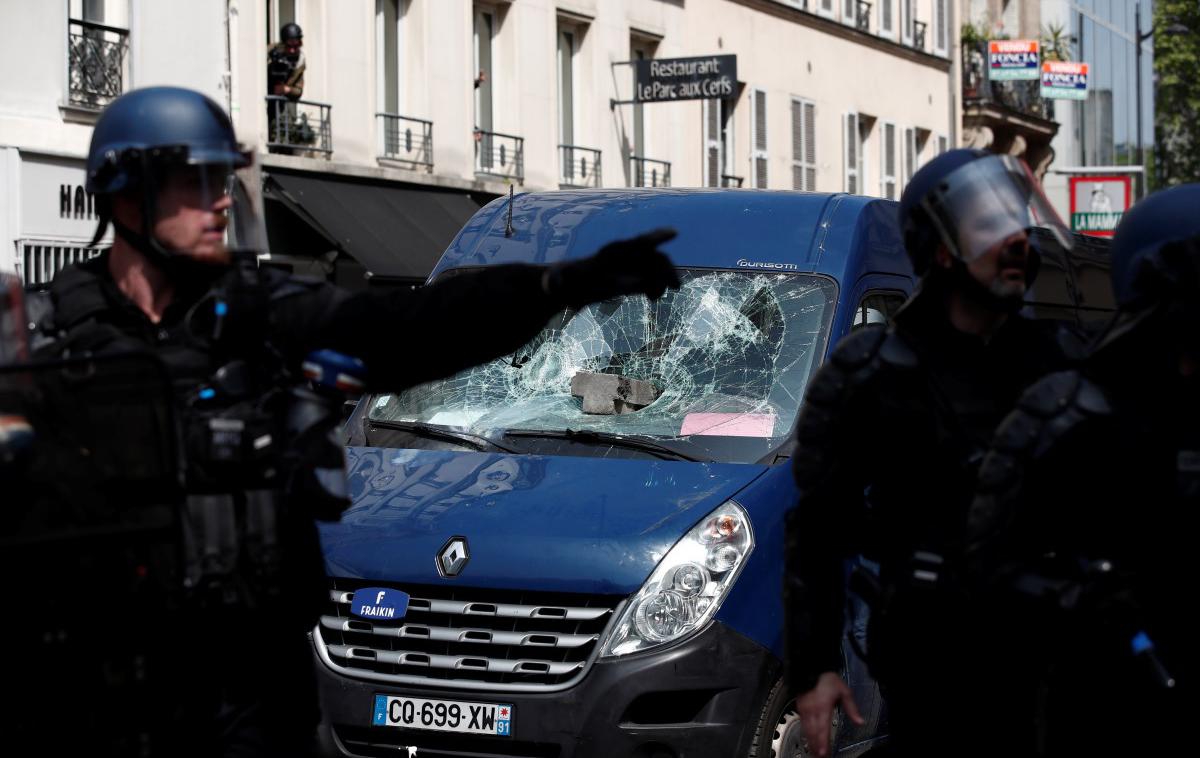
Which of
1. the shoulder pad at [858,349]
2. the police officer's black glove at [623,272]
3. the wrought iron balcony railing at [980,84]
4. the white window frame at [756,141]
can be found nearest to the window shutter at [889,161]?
the wrought iron balcony railing at [980,84]

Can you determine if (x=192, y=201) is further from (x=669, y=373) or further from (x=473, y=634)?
(x=669, y=373)

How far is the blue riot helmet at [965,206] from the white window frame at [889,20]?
3221 centimetres

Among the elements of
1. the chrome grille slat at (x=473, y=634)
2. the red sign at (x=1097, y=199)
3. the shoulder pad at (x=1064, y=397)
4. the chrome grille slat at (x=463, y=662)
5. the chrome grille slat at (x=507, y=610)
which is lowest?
the chrome grille slat at (x=463, y=662)

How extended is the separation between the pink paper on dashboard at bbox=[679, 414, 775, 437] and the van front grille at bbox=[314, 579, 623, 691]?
0.88m

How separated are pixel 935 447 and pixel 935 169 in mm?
669

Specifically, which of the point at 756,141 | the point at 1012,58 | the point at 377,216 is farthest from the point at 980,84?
the point at 377,216

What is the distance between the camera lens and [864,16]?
34.7 meters

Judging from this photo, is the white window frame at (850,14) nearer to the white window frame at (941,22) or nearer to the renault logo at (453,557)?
the white window frame at (941,22)

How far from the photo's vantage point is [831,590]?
3.95 metres

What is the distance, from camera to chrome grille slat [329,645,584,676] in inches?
227

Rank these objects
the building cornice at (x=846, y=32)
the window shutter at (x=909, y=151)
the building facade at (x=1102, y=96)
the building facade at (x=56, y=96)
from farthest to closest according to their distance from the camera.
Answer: the building facade at (x=1102, y=96) < the window shutter at (x=909, y=151) < the building cornice at (x=846, y=32) < the building facade at (x=56, y=96)

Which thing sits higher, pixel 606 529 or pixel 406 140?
pixel 406 140

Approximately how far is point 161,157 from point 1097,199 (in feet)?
94.8

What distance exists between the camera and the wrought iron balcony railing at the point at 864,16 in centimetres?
3447
